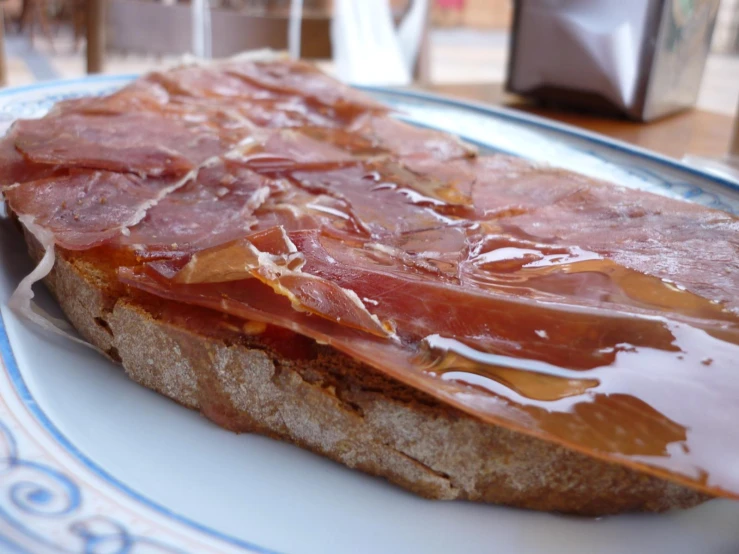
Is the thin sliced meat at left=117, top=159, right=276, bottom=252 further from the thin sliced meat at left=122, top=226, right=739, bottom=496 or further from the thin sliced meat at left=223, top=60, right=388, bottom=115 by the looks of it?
the thin sliced meat at left=223, top=60, right=388, bottom=115

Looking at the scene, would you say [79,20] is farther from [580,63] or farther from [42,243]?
[42,243]

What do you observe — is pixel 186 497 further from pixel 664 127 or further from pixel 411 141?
pixel 664 127

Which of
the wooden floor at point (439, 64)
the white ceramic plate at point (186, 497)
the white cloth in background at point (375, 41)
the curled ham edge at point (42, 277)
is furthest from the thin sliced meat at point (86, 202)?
the wooden floor at point (439, 64)

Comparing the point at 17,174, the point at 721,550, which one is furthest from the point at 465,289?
the point at 17,174

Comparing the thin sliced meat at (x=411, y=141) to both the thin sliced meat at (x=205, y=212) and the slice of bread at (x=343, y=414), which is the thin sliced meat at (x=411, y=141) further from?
the slice of bread at (x=343, y=414)

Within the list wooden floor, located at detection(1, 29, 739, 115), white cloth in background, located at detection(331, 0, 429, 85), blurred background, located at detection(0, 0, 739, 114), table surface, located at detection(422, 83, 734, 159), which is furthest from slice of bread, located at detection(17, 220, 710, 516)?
wooden floor, located at detection(1, 29, 739, 115)

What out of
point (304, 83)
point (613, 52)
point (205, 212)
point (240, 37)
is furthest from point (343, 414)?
point (240, 37)
